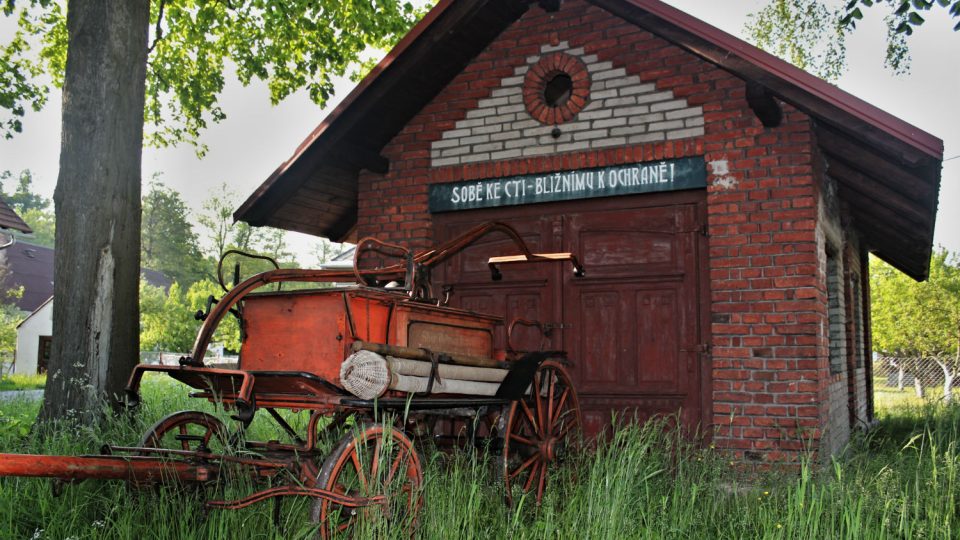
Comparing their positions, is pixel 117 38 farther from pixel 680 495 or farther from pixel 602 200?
pixel 680 495

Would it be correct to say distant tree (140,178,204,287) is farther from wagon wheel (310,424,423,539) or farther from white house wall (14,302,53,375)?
wagon wheel (310,424,423,539)

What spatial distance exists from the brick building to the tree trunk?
1.58 m

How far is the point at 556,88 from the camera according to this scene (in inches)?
302

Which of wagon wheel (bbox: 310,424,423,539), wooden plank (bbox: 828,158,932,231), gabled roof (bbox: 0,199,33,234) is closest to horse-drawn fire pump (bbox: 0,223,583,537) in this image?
wagon wheel (bbox: 310,424,423,539)

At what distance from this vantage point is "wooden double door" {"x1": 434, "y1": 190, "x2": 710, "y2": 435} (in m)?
6.67

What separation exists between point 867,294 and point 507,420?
9.56m

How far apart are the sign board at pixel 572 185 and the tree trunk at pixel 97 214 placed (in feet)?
9.49

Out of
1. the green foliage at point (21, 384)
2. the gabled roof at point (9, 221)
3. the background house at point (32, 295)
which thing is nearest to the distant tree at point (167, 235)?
the background house at point (32, 295)

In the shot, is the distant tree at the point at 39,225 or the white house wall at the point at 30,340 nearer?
the white house wall at the point at 30,340

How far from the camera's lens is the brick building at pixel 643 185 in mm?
6176

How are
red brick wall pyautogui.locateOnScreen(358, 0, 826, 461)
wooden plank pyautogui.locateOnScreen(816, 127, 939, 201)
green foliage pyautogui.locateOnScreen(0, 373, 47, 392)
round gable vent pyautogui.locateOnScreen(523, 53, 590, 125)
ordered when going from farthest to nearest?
1. green foliage pyautogui.locateOnScreen(0, 373, 47, 392)
2. round gable vent pyautogui.locateOnScreen(523, 53, 590, 125)
3. wooden plank pyautogui.locateOnScreen(816, 127, 939, 201)
4. red brick wall pyautogui.locateOnScreen(358, 0, 826, 461)

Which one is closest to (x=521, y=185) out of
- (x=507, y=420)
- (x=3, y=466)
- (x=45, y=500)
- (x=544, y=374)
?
(x=544, y=374)

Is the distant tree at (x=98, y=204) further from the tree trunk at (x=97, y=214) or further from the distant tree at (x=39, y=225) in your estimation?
the distant tree at (x=39, y=225)

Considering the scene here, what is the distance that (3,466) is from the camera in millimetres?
2881
